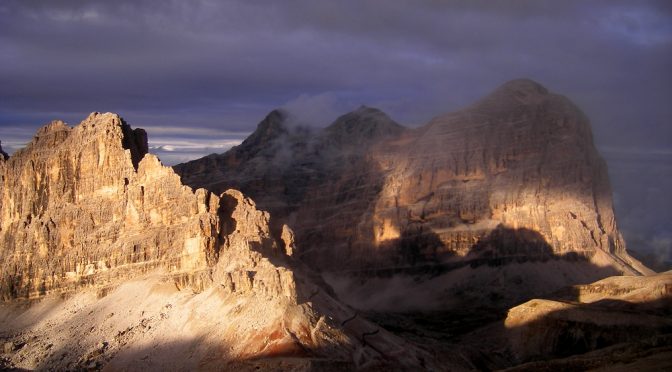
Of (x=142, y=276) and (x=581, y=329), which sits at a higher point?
(x=142, y=276)

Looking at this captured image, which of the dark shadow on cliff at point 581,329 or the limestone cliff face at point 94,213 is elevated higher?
the limestone cliff face at point 94,213

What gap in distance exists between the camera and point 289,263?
12538 cm

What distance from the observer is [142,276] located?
126312mm

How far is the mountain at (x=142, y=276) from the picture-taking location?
104 metres

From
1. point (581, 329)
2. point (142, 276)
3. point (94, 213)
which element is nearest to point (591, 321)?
point (581, 329)

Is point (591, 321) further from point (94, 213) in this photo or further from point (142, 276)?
point (94, 213)

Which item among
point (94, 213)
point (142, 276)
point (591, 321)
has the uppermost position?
point (94, 213)

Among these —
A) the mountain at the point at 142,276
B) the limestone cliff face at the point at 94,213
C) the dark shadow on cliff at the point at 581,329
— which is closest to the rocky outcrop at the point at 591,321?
the dark shadow on cliff at the point at 581,329

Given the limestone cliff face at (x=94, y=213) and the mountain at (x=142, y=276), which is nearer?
→ the mountain at (x=142, y=276)

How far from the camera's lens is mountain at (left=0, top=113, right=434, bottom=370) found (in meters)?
104

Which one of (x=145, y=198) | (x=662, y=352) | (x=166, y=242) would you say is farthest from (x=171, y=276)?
(x=662, y=352)

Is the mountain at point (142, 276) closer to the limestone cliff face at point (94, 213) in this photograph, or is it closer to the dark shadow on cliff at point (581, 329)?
the limestone cliff face at point (94, 213)

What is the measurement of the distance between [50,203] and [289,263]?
1485 inches

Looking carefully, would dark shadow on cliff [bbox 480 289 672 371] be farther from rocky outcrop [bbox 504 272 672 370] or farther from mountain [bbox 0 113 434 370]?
mountain [bbox 0 113 434 370]
